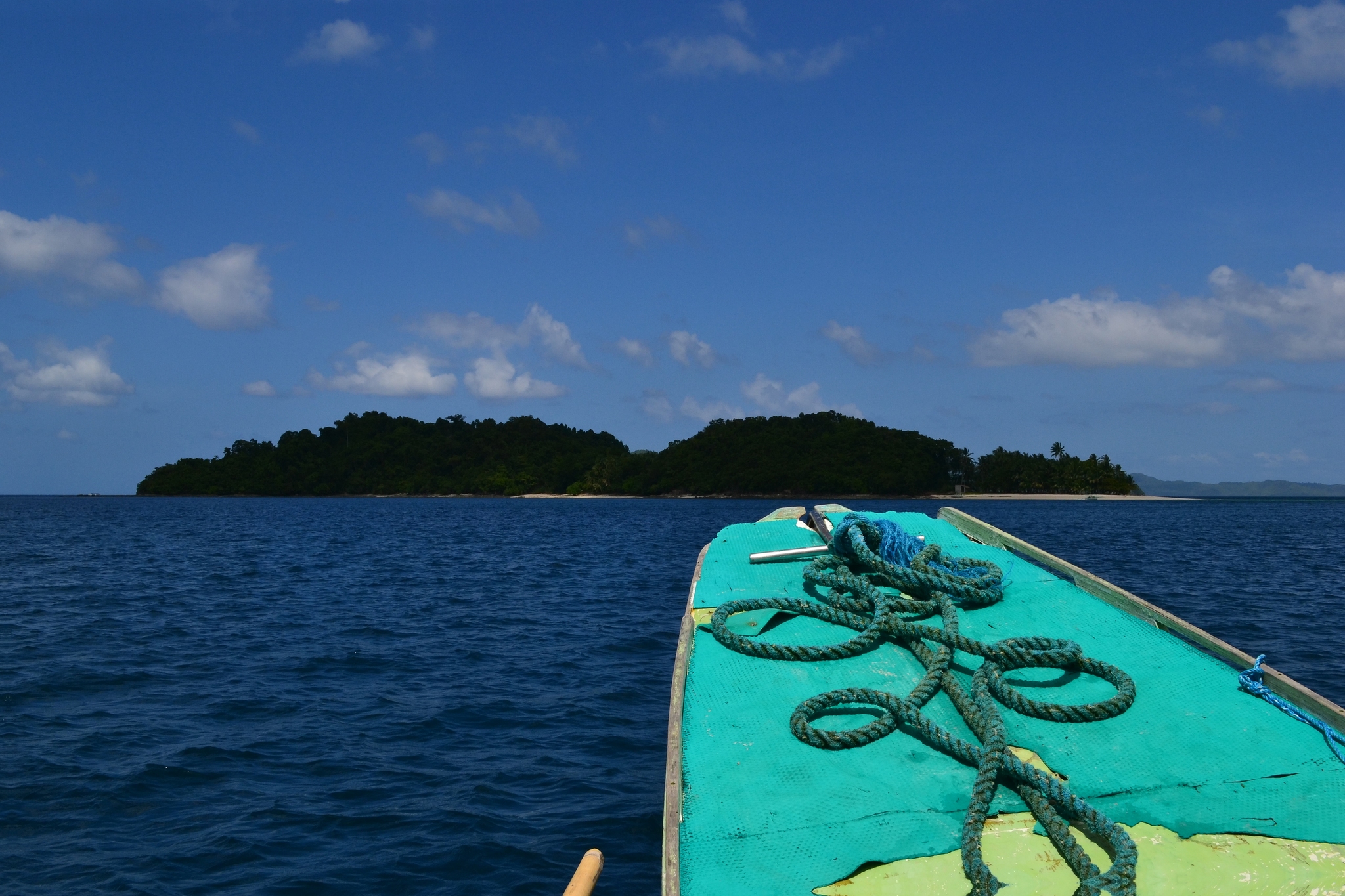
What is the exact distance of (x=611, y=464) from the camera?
500 feet

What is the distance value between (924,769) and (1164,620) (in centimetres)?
278

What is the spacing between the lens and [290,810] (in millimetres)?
6973

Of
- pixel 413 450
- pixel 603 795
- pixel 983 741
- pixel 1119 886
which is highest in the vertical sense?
pixel 413 450

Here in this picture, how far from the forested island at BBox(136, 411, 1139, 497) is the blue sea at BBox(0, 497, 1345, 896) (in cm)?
11468

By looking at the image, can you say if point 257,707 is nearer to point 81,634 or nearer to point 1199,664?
point 81,634

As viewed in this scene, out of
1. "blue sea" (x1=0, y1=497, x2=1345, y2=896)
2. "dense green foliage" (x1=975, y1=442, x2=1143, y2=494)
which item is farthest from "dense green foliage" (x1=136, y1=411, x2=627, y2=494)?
"blue sea" (x1=0, y1=497, x2=1345, y2=896)

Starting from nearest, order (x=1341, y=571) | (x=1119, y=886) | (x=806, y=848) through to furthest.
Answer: (x=1119, y=886) < (x=806, y=848) < (x=1341, y=571)

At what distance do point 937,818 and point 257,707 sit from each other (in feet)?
27.6

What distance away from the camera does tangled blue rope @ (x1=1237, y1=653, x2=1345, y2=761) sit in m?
4.40

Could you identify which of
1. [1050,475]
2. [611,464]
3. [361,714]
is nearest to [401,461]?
[611,464]

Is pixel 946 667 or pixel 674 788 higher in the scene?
pixel 946 667

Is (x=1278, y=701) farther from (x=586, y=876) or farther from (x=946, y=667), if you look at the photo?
(x=586, y=876)

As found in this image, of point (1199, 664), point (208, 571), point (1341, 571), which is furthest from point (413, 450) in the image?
Answer: point (1199, 664)

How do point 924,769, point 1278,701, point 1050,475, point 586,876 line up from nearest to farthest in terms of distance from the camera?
point 586,876
point 924,769
point 1278,701
point 1050,475
